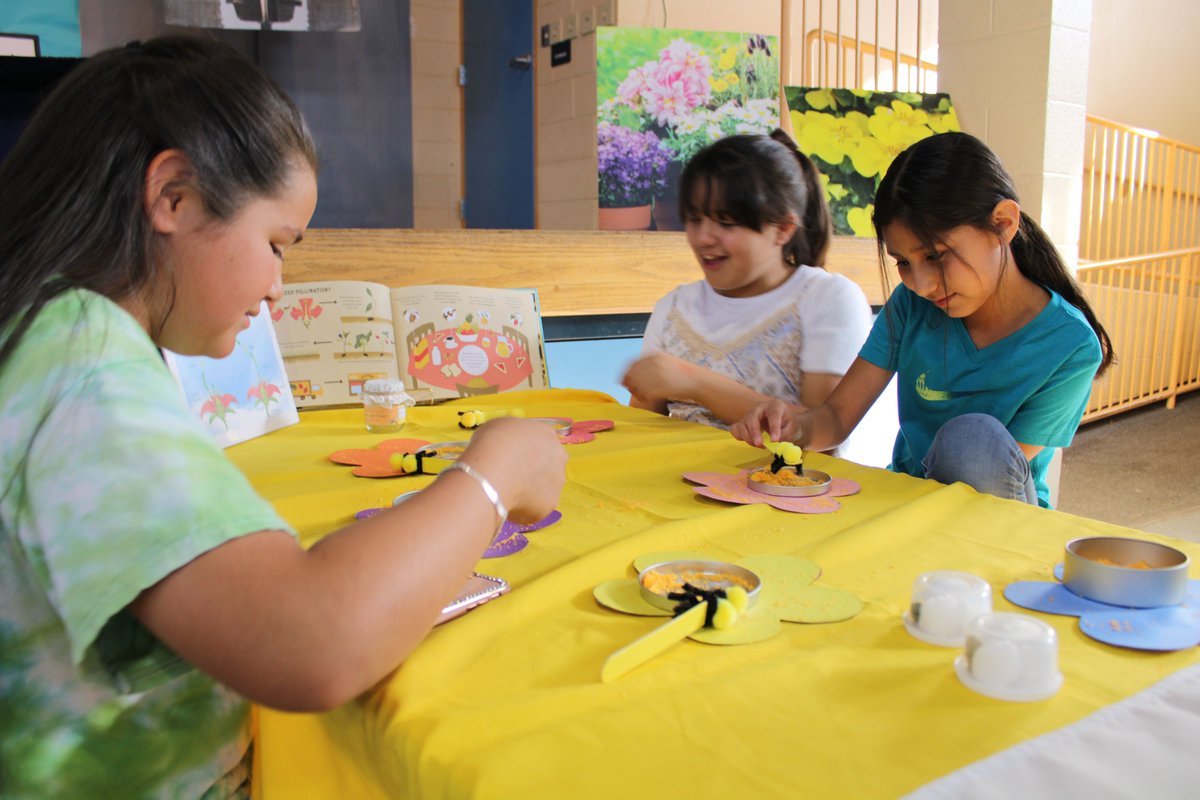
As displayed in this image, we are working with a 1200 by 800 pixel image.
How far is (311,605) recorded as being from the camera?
0.51 metres

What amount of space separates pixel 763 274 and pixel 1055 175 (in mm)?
1792

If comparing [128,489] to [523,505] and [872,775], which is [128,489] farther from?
[872,775]

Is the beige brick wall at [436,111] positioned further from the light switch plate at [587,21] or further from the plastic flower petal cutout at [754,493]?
the plastic flower petal cutout at [754,493]

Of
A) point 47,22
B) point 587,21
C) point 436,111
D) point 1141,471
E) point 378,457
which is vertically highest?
point 587,21

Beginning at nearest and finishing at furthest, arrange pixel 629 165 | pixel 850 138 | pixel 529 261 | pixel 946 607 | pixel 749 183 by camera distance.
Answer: pixel 946 607 < pixel 749 183 < pixel 529 261 < pixel 850 138 < pixel 629 165

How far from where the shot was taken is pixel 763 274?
1.88 m

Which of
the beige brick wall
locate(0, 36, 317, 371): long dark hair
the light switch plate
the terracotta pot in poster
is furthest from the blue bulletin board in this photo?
locate(0, 36, 317, 371): long dark hair

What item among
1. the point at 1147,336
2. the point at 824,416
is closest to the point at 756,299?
the point at 824,416

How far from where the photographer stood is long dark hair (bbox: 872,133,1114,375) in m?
1.30

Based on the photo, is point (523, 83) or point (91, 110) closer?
point (91, 110)

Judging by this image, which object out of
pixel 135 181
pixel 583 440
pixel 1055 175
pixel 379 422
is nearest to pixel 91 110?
pixel 135 181

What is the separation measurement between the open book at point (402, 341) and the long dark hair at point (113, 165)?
1417mm

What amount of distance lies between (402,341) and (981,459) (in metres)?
1.36

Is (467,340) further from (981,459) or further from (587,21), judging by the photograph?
(587,21)
